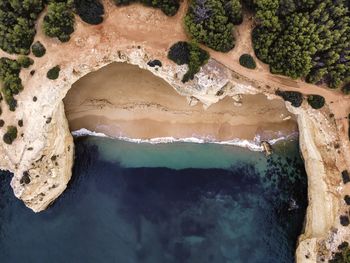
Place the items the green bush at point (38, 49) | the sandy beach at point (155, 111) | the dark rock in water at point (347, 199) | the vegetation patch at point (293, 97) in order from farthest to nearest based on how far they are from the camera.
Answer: the sandy beach at point (155, 111) < the vegetation patch at point (293, 97) < the dark rock in water at point (347, 199) < the green bush at point (38, 49)

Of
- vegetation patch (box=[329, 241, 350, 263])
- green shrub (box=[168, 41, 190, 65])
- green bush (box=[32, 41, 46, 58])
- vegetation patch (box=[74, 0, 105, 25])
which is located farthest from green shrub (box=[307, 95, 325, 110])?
green bush (box=[32, 41, 46, 58])

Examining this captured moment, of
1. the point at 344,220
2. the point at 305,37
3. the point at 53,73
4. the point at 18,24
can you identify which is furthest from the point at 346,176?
the point at 18,24

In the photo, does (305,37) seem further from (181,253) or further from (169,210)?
(181,253)

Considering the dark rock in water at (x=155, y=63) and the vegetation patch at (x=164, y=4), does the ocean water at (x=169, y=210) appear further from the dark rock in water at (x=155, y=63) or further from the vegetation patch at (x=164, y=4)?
the vegetation patch at (x=164, y=4)

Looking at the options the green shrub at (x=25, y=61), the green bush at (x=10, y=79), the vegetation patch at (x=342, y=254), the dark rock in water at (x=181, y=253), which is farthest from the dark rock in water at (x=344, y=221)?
the green shrub at (x=25, y=61)

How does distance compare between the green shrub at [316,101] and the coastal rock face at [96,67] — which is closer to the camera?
the green shrub at [316,101]

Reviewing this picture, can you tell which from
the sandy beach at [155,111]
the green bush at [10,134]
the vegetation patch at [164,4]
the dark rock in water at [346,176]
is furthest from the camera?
the sandy beach at [155,111]

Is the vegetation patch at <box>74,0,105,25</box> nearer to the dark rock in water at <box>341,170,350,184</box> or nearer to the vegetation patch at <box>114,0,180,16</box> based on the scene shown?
the vegetation patch at <box>114,0,180,16</box>

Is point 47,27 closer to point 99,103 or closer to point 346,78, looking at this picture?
point 99,103
